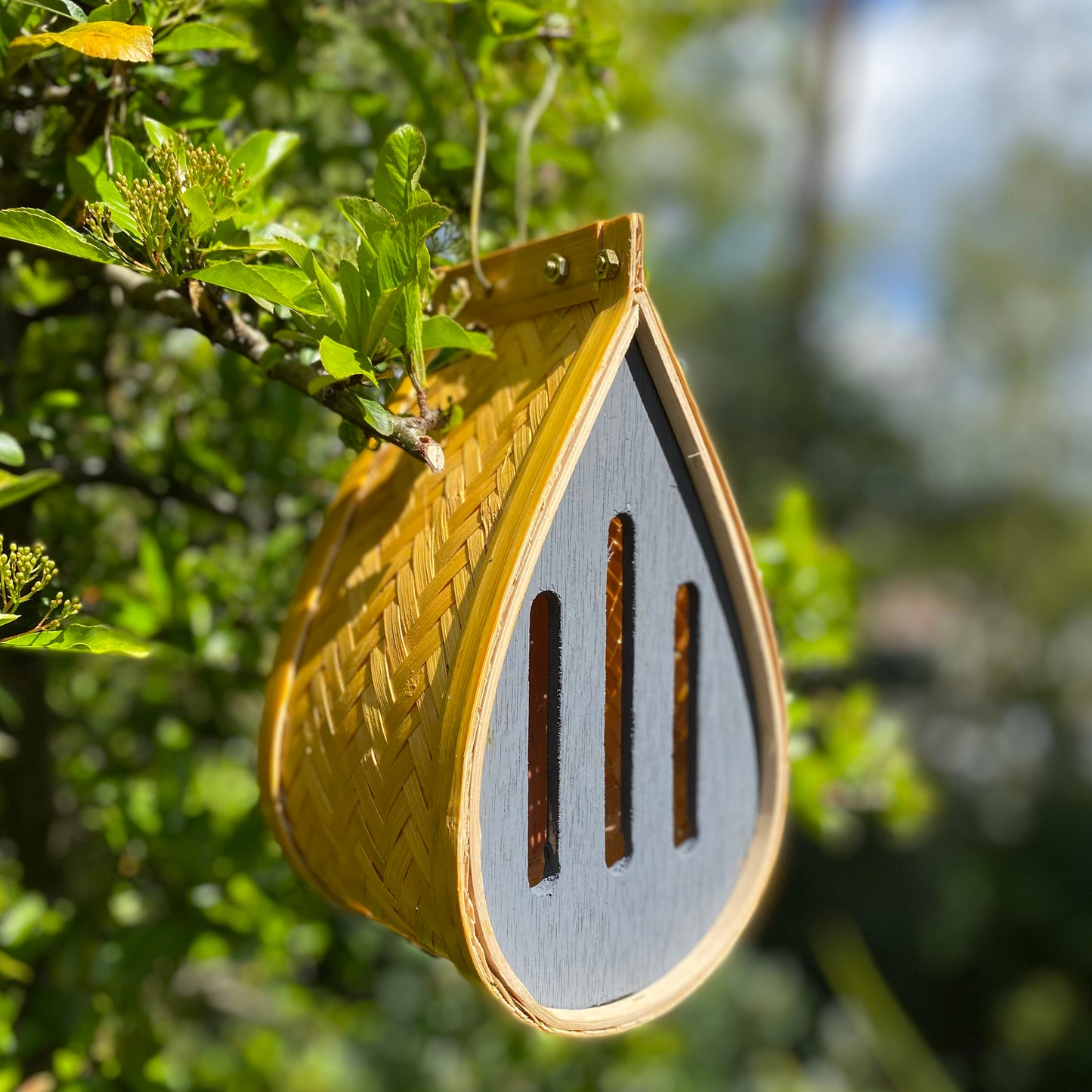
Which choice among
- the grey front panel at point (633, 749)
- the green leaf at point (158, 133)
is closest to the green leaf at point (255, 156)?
the green leaf at point (158, 133)

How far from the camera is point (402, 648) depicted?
1.49 feet

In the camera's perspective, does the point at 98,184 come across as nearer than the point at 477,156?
Yes

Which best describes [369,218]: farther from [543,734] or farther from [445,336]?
[543,734]

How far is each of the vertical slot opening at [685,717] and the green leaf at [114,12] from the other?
0.40 metres

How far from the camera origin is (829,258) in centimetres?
517

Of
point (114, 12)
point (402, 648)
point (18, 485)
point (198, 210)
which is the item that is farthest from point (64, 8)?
point (402, 648)

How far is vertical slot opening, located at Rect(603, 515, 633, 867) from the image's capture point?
0.50 metres

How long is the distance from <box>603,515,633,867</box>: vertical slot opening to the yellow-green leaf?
0.31m

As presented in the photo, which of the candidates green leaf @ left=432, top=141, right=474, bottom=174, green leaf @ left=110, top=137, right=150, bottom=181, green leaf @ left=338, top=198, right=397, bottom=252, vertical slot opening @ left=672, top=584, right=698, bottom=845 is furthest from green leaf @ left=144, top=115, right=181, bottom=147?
vertical slot opening @ left=672, top=584, right=698, bottom=845

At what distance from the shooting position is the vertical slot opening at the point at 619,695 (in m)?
0.50

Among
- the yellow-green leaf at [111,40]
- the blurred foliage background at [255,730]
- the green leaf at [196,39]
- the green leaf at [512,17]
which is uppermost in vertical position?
the green leaf at [512,17]

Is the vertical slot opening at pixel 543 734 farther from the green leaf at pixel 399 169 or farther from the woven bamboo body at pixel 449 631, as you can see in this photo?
the green leaf at pixel 399 169

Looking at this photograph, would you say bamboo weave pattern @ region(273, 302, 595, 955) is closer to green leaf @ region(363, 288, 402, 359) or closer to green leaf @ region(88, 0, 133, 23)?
green leaf @ region(363, 288, 402, 359)

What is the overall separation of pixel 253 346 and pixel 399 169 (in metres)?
0.13
